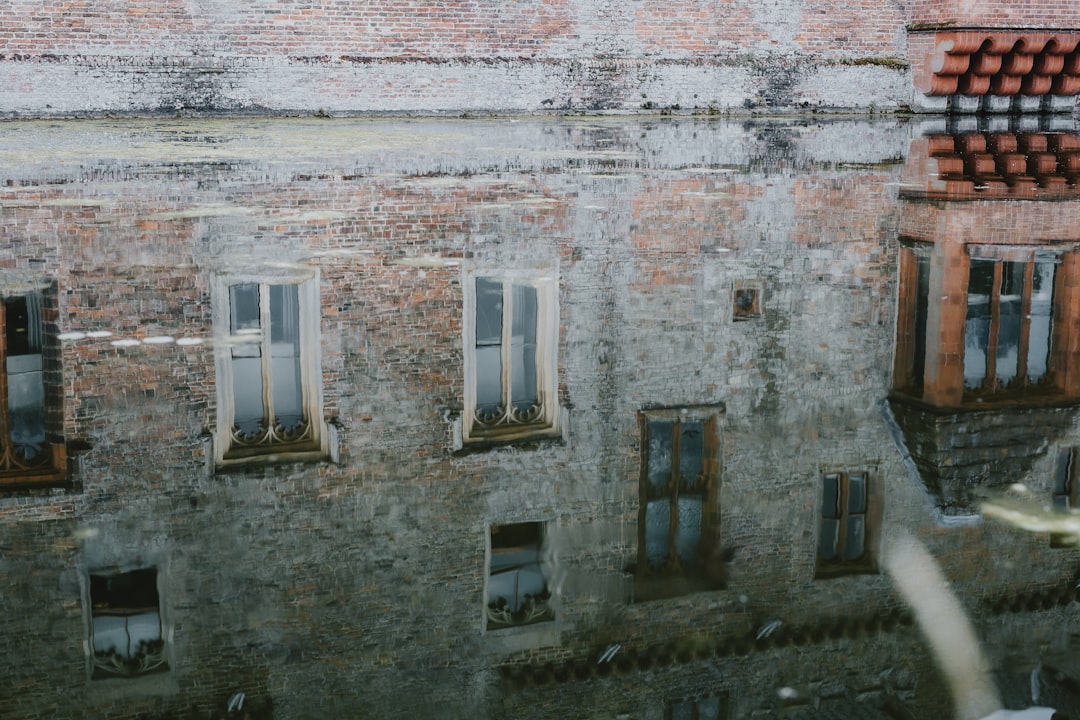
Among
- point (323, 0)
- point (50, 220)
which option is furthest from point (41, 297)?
point (323, 0)

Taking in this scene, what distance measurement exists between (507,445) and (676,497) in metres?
0.72

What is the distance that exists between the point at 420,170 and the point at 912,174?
4.50 m

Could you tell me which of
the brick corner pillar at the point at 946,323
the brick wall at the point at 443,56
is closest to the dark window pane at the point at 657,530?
the brick corner pillar at the point at 946,323

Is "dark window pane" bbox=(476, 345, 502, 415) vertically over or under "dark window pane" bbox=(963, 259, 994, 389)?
under

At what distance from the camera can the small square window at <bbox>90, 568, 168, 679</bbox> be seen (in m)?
3.51

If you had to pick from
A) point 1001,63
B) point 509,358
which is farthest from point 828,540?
point 1001,63

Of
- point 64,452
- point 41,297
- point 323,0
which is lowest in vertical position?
point 64,452

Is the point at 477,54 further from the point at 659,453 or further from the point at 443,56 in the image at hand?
the point at 659,453

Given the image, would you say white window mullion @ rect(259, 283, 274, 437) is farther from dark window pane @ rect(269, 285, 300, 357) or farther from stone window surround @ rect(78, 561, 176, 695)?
stone window surround @ rect(78, 561, 176, 695)

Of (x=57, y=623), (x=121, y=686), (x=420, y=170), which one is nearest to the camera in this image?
(x=121, y=686)

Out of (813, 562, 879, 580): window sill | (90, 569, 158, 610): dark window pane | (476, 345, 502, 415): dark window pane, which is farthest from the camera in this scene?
(476, 345, 502, 415): dark window pane

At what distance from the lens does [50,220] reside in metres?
8.20

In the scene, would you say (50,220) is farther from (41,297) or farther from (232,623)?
(232,623)

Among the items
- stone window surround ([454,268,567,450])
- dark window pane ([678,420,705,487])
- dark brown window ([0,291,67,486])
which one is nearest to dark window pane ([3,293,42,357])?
dark brown window ([0,291,67,486])
